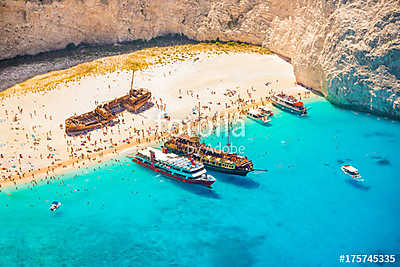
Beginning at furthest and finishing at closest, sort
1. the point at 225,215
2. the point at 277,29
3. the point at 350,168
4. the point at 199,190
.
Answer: the point at 277,29 < the point at 350,168 < the point at 199,190 < the point at 225,215

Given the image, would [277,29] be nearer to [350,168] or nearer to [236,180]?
[350,168]

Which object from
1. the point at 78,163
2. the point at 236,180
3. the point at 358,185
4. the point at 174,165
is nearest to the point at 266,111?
the point at 236,180

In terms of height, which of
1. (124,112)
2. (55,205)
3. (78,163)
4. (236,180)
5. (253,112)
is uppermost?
(253,112)

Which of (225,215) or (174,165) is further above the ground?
(174,165)

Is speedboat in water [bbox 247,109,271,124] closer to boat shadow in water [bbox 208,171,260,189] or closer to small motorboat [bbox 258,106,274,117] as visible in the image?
small motorboat [bbox 258,106,274,117]

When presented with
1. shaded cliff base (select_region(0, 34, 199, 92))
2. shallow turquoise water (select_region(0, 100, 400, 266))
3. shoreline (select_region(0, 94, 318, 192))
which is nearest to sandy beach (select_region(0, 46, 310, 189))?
shoreline (select_region(0, 94, 318, 192))

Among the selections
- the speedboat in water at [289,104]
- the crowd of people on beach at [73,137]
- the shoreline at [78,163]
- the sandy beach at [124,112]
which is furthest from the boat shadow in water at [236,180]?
the speedboat in water at [289,104]

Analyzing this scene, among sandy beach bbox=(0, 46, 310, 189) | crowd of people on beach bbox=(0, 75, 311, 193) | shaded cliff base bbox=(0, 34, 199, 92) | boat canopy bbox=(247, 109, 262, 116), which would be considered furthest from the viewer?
shaded cliff base bbox=(0, 34, 199, 92)
